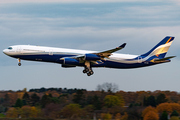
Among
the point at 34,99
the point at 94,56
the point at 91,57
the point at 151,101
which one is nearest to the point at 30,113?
the point at 91,57

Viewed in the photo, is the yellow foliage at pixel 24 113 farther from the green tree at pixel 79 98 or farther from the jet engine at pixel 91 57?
the jet engine at pixel 91 57

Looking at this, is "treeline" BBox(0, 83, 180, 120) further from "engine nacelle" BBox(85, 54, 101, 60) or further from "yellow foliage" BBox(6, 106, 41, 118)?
"engine nacelle" BBox(85, 54, 101, 60)

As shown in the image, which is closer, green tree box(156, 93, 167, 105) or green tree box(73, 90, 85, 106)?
green tree box(156, 93, 167, 105)

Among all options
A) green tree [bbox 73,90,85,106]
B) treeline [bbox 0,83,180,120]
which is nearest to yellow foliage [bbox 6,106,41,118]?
treeline [bbox 0,83,180,120]

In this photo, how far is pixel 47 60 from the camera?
51.6m

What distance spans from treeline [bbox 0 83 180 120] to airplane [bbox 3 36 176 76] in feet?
34.9

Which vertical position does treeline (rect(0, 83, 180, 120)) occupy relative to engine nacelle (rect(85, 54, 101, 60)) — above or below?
below

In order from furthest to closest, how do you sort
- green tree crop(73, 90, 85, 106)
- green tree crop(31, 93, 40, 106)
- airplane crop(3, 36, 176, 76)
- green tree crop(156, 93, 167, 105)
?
1. green tree crop(31, 93, 40, 106)
2. green tree crop(73, 90, 85, 106)
3. green tree crop(156, 93, 167, 105)
4. airplane crop(3, 36, 176, 76)

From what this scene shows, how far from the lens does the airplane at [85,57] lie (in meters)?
51.1

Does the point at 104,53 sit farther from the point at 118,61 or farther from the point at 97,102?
the point at 97,102

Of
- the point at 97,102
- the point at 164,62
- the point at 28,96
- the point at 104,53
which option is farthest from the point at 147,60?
the point at 28,96

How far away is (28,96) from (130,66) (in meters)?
→ 59.6

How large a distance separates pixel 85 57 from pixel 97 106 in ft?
106

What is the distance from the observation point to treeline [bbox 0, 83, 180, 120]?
6469 centimetres
